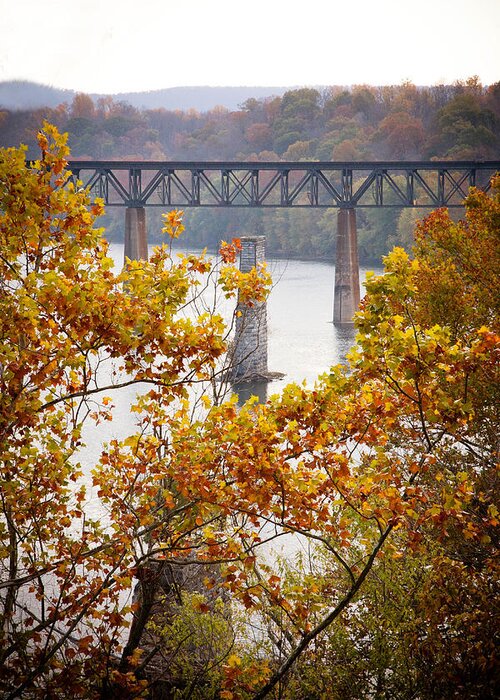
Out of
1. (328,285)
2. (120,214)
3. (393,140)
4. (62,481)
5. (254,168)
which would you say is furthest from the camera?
(120,214)

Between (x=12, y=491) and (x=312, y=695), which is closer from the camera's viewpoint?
(x=12, y=491)

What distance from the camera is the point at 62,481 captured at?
8.98 m

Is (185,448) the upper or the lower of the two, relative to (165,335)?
lower

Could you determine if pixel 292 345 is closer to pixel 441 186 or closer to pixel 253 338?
pixel 253 338

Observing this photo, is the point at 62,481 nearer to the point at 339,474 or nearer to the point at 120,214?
the point at 339,474

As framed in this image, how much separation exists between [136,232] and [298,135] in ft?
165

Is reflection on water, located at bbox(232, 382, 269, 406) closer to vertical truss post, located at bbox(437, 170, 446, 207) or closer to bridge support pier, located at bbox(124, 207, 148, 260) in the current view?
bridge support pier, located at bbox(124, 207, 148, 260)

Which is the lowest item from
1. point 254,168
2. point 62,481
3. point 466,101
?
point 62,481

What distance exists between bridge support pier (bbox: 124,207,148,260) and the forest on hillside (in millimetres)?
20792

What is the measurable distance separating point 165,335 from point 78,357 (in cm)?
73

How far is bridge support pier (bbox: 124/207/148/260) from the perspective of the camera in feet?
192

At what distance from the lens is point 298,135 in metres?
106

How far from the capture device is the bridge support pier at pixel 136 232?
58612mm

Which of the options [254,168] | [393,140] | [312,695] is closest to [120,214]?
[393,140]
